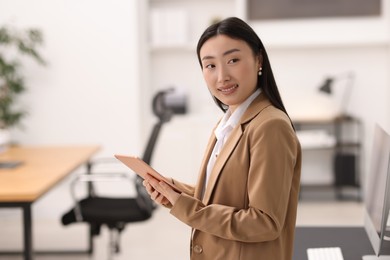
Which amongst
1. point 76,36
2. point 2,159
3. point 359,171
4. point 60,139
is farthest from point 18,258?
point 359,171

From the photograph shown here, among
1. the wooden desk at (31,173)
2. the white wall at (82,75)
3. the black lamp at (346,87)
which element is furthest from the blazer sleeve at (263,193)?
the black lamp at (346,87)

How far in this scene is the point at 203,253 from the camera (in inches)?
77.5

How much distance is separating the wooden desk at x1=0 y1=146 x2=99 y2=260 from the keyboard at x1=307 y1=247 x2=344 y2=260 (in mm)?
1668

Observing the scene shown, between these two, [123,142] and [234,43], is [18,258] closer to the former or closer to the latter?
[123,142]

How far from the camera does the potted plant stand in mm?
5660

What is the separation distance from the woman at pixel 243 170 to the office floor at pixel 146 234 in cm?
295

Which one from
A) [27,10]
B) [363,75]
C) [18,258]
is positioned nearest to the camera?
[18,258]

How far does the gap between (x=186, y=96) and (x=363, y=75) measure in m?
1.69

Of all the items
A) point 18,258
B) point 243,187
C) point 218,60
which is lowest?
point 18,258

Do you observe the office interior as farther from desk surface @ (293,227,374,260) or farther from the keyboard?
the keyboard

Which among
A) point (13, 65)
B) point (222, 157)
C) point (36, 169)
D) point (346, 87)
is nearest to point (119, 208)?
point (36, 169)

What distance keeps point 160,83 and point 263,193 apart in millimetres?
4943

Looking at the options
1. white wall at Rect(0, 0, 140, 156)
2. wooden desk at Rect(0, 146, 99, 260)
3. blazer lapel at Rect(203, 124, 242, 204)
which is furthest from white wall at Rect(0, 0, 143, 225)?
blazer lapel at Rect(203, 124, 242, 204)

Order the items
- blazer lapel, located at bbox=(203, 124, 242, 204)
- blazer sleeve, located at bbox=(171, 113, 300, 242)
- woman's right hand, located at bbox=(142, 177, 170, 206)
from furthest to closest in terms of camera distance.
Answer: woman's right hand, located at bbox=(142, 177, 170, 206), blazer lapel, located at bbox=(203, 124, 242, 204), blazer sleeve, located at bbox=(171, 113, 300, 242)
